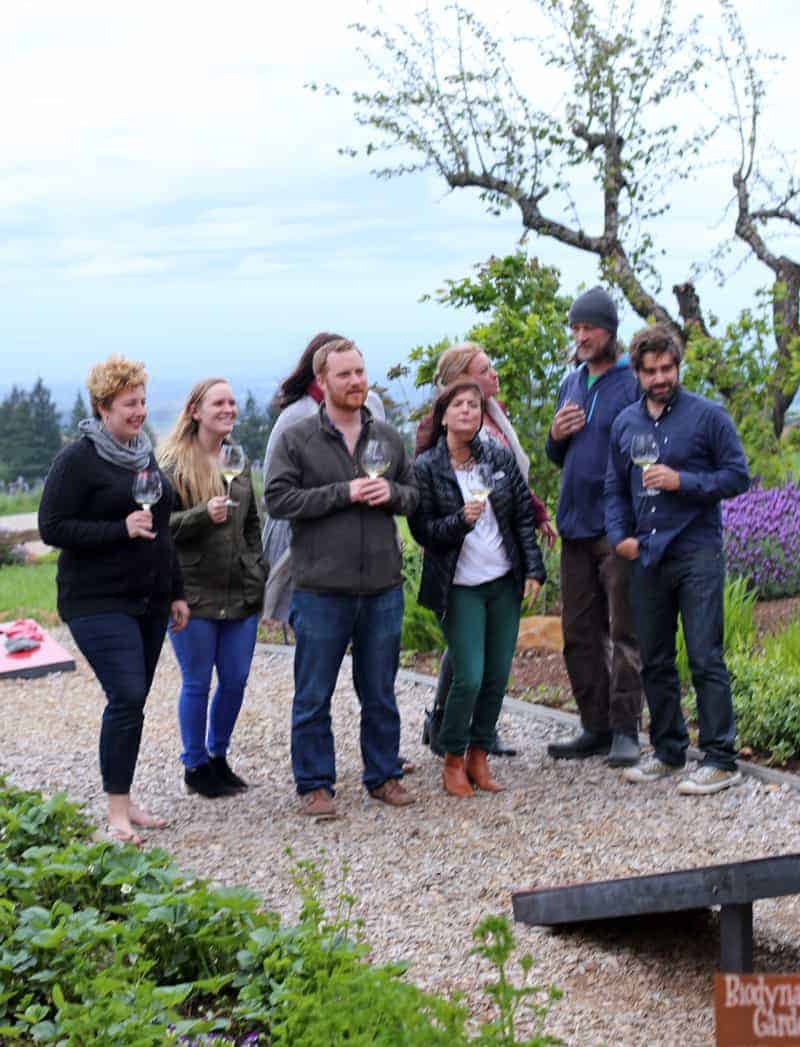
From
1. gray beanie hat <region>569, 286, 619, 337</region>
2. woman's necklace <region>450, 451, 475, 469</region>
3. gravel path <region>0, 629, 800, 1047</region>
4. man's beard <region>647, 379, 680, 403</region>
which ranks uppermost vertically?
gray beanie hat <region>569, 286, 619, 337</region>

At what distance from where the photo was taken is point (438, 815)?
579 centimetres

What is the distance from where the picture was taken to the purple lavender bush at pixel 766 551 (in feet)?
32.3

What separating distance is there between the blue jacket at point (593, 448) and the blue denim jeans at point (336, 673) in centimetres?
100

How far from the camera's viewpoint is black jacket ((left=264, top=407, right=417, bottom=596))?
18.4 feet

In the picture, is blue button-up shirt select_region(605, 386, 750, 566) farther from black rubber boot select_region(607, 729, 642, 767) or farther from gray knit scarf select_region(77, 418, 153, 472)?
gray knit scarf select_region(77, 418, 153, 472)

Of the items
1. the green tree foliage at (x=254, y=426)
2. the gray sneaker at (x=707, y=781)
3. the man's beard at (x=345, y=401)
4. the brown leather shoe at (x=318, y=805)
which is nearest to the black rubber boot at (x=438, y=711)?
the brown leather shoe at (x=318, y=805)

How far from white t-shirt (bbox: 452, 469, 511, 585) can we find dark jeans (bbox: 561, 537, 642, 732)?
2.02ft

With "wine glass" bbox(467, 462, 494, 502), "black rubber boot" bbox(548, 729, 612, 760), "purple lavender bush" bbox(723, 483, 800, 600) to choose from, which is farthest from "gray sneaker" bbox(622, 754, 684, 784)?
"purple lavender bush" bbox(723, 483, 800, 600)

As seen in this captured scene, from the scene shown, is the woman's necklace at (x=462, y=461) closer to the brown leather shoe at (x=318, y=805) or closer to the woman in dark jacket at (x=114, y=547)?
the woman in dark jacket at (x=114, y=547)

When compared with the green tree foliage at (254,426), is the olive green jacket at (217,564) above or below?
below

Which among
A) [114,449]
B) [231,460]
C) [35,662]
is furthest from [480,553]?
[35,662]

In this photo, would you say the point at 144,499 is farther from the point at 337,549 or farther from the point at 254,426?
the point at 254,426

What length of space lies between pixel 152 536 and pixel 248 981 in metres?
1.92

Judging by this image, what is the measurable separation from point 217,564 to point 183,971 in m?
2.24
